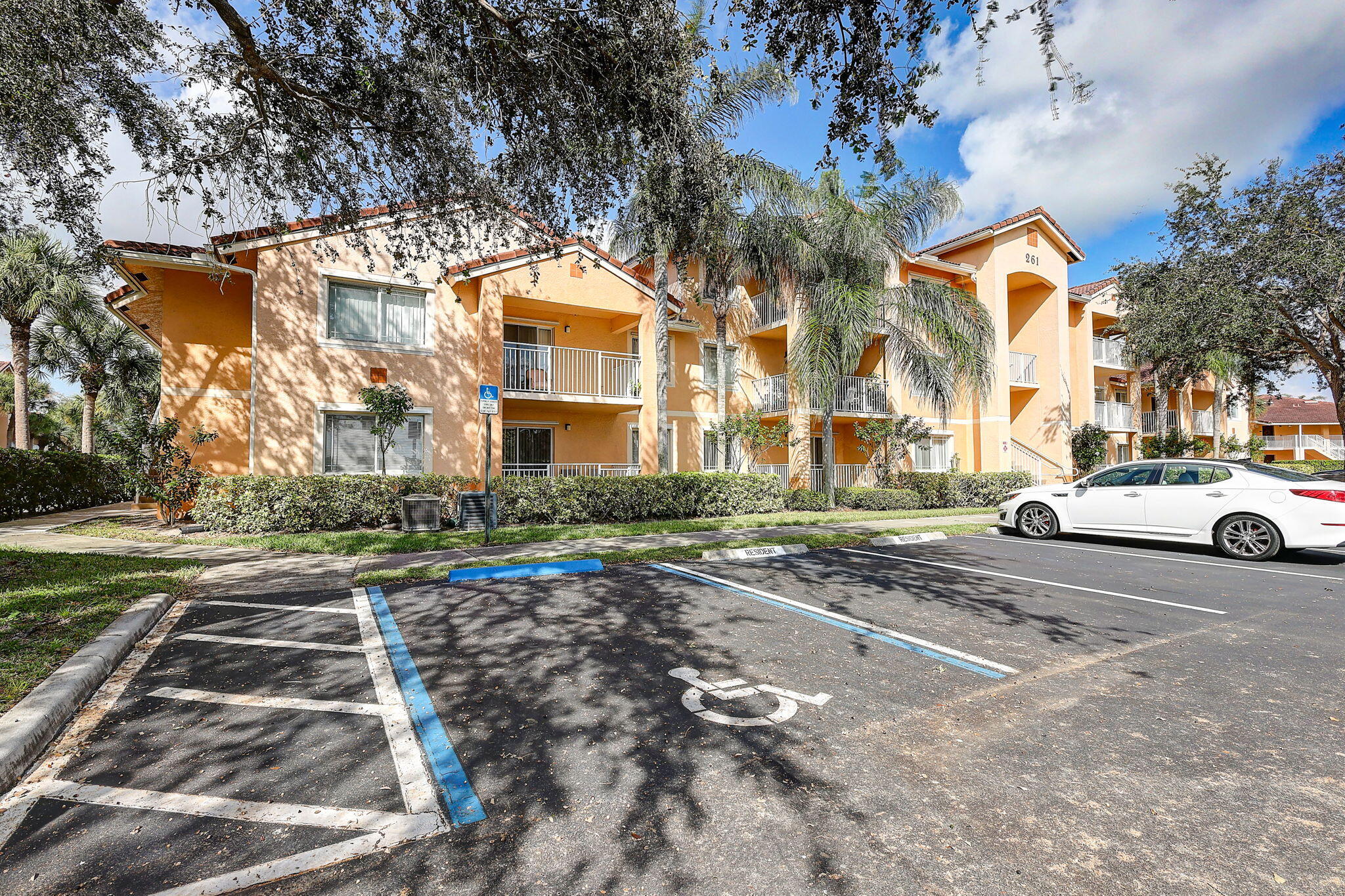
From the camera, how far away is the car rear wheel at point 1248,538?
9211 mm

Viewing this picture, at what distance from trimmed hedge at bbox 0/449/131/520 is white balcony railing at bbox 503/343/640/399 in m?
8.20

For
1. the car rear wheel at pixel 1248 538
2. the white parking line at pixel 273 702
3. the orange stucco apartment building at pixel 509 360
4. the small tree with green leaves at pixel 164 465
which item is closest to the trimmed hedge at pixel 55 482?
the small tree with green leaves at pixel 164 465

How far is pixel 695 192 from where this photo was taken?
8273 millimetres

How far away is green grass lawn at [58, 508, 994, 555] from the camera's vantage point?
10250 mm

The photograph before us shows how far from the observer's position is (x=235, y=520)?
38.7 ft

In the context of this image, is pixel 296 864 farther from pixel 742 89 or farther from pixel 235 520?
pixel 742 89

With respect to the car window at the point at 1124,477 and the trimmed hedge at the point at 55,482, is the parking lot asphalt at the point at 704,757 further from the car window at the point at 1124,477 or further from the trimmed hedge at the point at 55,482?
the trimmed hedge at the point at 55,482

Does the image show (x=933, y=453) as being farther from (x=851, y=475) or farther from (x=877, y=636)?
(x=877, y=636)

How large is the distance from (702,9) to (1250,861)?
12930 millimetres

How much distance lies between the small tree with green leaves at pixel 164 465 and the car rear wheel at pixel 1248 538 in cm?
1865

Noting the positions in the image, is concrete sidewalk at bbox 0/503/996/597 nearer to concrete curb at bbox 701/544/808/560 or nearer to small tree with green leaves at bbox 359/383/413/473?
concrete curb at bbox 701/544/808/560

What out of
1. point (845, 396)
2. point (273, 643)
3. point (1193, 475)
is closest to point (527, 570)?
point (273, 643)

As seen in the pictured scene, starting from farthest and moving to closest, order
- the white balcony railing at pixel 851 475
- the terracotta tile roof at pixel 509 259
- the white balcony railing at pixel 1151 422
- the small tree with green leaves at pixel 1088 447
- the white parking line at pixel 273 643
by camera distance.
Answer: the white balcony railing at pixel 1151 422
the small tree with green leaves at pixel 1088 447
the white balcony railing at pixel 851 475
the terracotta tile roof at pixel 509 259
the white parking line at pixel 273 643

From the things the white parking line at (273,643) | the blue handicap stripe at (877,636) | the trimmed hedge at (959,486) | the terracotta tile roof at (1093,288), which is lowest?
the blue handicap stripe at (877,636)
